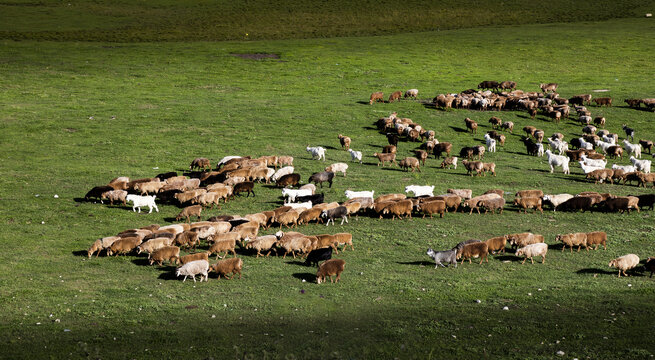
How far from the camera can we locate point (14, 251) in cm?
2011

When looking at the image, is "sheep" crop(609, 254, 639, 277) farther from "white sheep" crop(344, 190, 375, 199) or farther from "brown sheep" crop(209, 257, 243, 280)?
"brown sheep" crop(209, 257, 243, 280)

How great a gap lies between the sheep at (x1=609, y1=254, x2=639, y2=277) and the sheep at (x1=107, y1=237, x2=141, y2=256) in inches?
591

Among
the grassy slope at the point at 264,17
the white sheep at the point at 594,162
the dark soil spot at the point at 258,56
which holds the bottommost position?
the white sheep at the point at 594,162

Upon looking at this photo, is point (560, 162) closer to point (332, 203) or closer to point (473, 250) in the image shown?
point (332, 203)

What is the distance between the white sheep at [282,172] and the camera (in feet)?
97.8

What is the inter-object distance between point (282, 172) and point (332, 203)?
244 inches

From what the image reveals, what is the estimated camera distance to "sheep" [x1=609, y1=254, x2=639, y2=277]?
61.6ft

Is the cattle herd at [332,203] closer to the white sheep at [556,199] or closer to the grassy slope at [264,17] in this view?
the white sheep at [556,199]

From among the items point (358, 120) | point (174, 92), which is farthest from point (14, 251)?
point (174, 92)

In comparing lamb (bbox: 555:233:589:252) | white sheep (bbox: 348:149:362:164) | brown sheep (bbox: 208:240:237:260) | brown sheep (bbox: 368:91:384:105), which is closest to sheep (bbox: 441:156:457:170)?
white sheep (bbox: 348:149:362:164)

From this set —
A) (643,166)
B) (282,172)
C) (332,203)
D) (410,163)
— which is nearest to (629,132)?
(643,166)

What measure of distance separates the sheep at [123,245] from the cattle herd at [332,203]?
1.3 inches

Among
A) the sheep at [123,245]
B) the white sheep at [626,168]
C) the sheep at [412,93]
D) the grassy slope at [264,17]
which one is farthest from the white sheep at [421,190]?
the grassy slope at [264,17]

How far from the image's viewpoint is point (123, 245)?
19.9m
